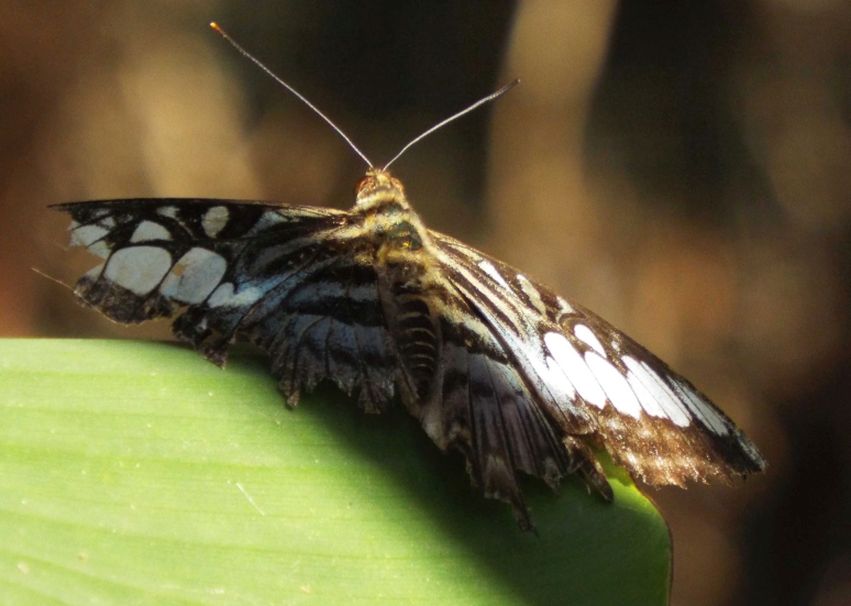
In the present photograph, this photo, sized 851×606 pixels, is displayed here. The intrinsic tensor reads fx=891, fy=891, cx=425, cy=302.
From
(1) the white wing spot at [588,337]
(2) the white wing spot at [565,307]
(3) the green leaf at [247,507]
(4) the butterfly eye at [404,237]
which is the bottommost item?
(3) the green leaf at [247,507]

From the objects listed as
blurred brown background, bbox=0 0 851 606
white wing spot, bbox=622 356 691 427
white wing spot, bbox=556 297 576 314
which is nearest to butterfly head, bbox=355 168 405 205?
white wing spot, bbox=556 297 576 314

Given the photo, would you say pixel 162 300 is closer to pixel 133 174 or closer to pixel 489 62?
pixel 133 174

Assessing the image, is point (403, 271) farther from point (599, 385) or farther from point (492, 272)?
point (599, 385)

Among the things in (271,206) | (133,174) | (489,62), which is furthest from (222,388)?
(489,62)

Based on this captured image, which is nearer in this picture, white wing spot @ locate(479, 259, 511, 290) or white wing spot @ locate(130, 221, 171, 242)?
white wing spot @ locate(130, 221, 171, 242)

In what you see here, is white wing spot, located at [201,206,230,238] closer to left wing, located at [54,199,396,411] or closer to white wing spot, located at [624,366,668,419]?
left wing, located at [54,199,396,411]

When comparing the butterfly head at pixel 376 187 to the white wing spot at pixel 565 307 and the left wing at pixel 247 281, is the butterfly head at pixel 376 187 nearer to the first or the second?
the left wing at pixel 247 281

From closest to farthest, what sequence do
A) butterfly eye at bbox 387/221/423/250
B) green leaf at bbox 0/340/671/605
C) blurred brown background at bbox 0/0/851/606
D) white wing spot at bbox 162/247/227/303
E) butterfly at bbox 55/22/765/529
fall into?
green leaf at bbox 0/340/671/605, butterfly at bbox 55/22/765/529, white wing spot at bbox 162/247/227/303, butterfly eye at bbox 387/221/423/250, blurred brown background at bbox 0/0/851/606

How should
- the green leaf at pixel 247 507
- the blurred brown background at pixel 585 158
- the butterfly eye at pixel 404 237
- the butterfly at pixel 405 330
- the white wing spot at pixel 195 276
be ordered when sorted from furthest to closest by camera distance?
the blurred brown background at pixel 585 158 < the butterfly eye at pixel 404 237 < the white wing spot at pixel 195 276 < the butterfly at pixel 405 330 < the green leaf at pixel 247 507

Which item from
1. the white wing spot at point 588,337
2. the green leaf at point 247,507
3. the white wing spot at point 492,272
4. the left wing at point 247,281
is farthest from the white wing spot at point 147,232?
the white wing spot at point 588,337
